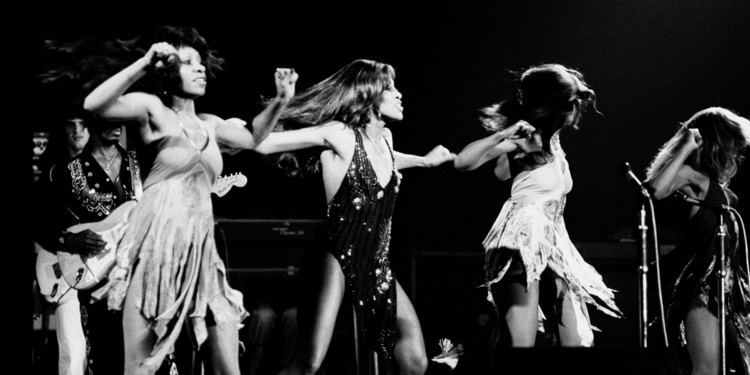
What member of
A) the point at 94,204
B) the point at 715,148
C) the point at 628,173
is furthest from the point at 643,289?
the point at 94,204

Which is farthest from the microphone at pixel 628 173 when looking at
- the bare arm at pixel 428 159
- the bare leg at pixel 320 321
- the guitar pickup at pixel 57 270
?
the guitar pickup at pixel 57 270

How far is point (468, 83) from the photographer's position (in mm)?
7105

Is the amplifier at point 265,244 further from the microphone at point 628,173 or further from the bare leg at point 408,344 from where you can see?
the microphone at point 628,173

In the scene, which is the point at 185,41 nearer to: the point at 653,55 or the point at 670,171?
the point at 670,171

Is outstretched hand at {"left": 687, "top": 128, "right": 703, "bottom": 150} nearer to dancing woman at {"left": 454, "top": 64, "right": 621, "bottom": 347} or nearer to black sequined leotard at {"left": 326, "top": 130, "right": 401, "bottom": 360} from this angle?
dancing woman at {"left": 454, "top": 64, "right": 621, "bottom": 347}

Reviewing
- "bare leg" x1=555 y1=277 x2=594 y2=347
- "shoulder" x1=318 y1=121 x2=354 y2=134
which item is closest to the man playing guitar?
"shoulder" x1=318 y1=121 x2=354 y2=134

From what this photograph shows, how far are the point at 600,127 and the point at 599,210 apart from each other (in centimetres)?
61

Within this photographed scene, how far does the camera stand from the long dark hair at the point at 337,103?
16.3 ft

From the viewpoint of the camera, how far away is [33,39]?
19.1 ft

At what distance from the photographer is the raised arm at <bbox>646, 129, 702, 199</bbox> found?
5.45m

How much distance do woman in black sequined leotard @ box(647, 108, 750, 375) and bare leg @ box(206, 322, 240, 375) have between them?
95.8 inches

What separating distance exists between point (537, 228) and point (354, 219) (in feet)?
3.66

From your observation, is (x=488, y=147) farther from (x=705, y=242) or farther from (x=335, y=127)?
(x=705, y=242)

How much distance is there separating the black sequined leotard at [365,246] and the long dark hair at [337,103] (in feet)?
0.55
